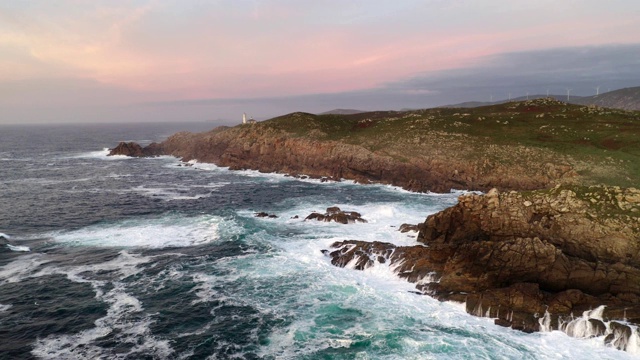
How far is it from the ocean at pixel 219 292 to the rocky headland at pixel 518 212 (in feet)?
7.04

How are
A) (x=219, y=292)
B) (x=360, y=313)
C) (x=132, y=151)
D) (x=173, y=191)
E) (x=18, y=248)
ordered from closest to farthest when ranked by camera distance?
(x=360, y=313) < (x=219, y=292) < (x=18, y=248) < (x=173, y=191) < (x=132, y=151)

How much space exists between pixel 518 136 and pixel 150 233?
88.1 metres

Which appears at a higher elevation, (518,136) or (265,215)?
(518,136)

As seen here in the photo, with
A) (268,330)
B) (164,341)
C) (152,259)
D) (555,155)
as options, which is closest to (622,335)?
(268,330)

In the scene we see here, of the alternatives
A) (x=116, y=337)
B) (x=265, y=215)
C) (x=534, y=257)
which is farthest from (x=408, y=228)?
(x=116, y=337)

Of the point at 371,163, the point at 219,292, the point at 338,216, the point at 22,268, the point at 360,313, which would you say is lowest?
the point at 360,313

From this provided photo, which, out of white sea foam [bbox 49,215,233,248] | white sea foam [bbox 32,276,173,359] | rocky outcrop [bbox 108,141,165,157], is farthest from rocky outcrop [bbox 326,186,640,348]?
rocky outcrop [bbox 108,141,165,157]

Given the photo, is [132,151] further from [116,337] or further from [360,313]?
[360,313]

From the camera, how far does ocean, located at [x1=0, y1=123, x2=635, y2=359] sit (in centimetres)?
2758

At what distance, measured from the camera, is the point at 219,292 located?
120 feet

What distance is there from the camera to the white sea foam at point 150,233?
49594 millimetres

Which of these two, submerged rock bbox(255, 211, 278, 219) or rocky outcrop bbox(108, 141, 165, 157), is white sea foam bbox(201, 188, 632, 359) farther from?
rocky outcrop bbox(108, 141, 165, 157)

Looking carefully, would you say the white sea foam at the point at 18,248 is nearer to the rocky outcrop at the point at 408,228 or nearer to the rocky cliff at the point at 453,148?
the rocky outcrop at the point at 408,228

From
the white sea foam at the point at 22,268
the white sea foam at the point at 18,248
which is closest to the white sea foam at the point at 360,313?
the white sea foam at the point at 22,268
